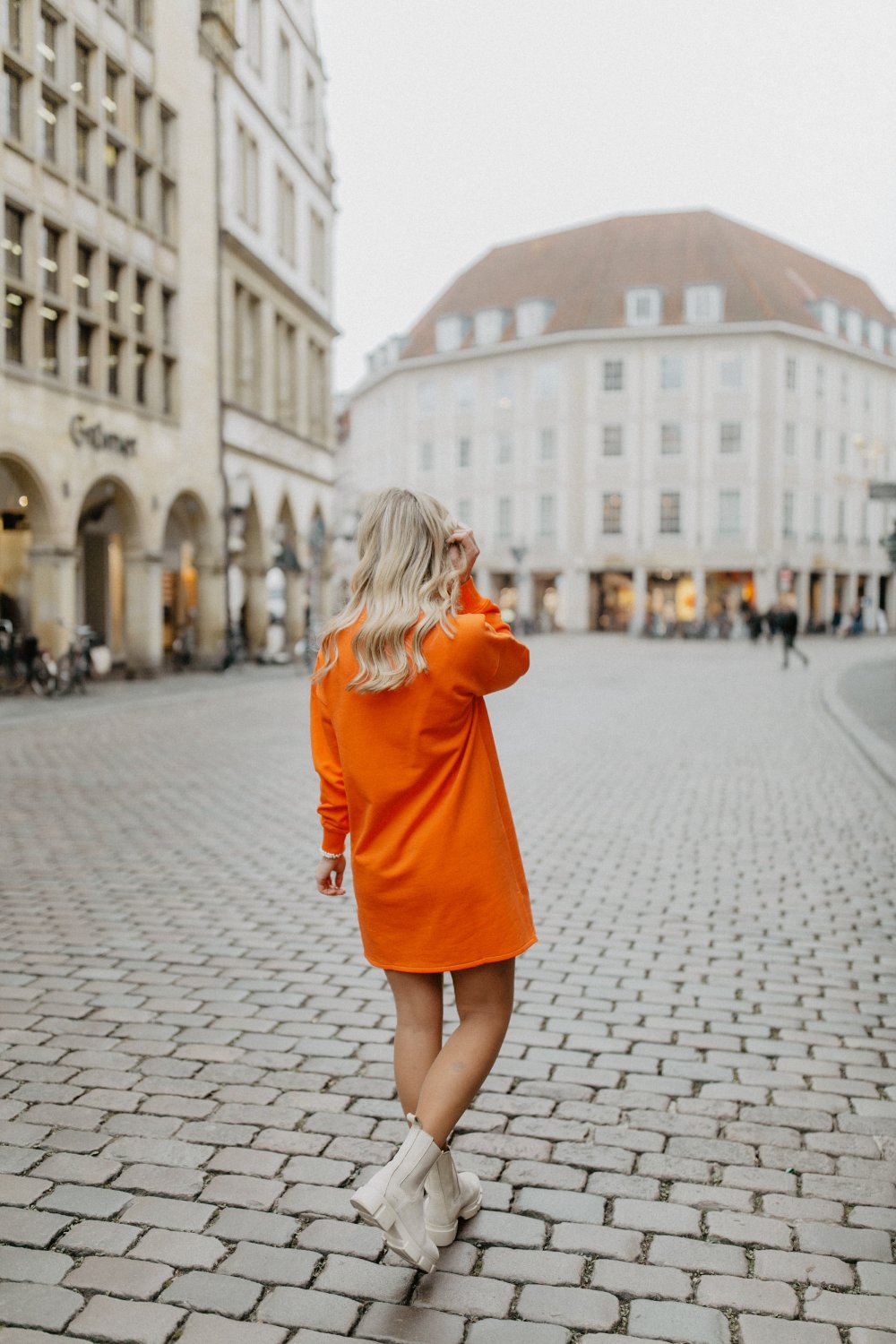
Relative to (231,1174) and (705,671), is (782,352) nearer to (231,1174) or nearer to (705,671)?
(705,671)

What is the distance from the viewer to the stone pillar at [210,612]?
2966cm

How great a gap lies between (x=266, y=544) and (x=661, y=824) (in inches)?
1020

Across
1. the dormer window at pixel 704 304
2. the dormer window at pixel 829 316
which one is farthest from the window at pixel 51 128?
the dormer window at pixel 829 316

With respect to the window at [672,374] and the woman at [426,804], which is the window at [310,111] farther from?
the woman at [426,804]

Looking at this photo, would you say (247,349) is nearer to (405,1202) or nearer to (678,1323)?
(405,1202)

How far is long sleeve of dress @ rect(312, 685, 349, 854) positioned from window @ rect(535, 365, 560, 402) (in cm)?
6240

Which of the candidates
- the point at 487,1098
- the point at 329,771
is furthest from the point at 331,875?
the point at 487,1098

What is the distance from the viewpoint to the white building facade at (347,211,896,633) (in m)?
61.5

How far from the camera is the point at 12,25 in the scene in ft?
68.5

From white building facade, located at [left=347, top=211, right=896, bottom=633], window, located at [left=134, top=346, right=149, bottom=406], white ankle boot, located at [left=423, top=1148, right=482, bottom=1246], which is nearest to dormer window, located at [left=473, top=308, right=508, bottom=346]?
white building facade, located at [left=347, top=211, right=896, bottom=633]

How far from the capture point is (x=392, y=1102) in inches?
154

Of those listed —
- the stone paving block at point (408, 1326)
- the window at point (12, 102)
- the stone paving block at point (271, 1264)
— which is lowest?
the stone paving block at point (408, 1326)

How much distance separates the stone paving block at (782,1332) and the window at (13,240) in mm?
21657

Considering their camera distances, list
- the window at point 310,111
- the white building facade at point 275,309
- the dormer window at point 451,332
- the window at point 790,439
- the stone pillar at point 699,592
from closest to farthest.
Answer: the white building facade at point 275,309 < the window at point 310,111 < the stone pillar at point 699,592 < the window at point 790,439 < the dormer window at point 451,332
